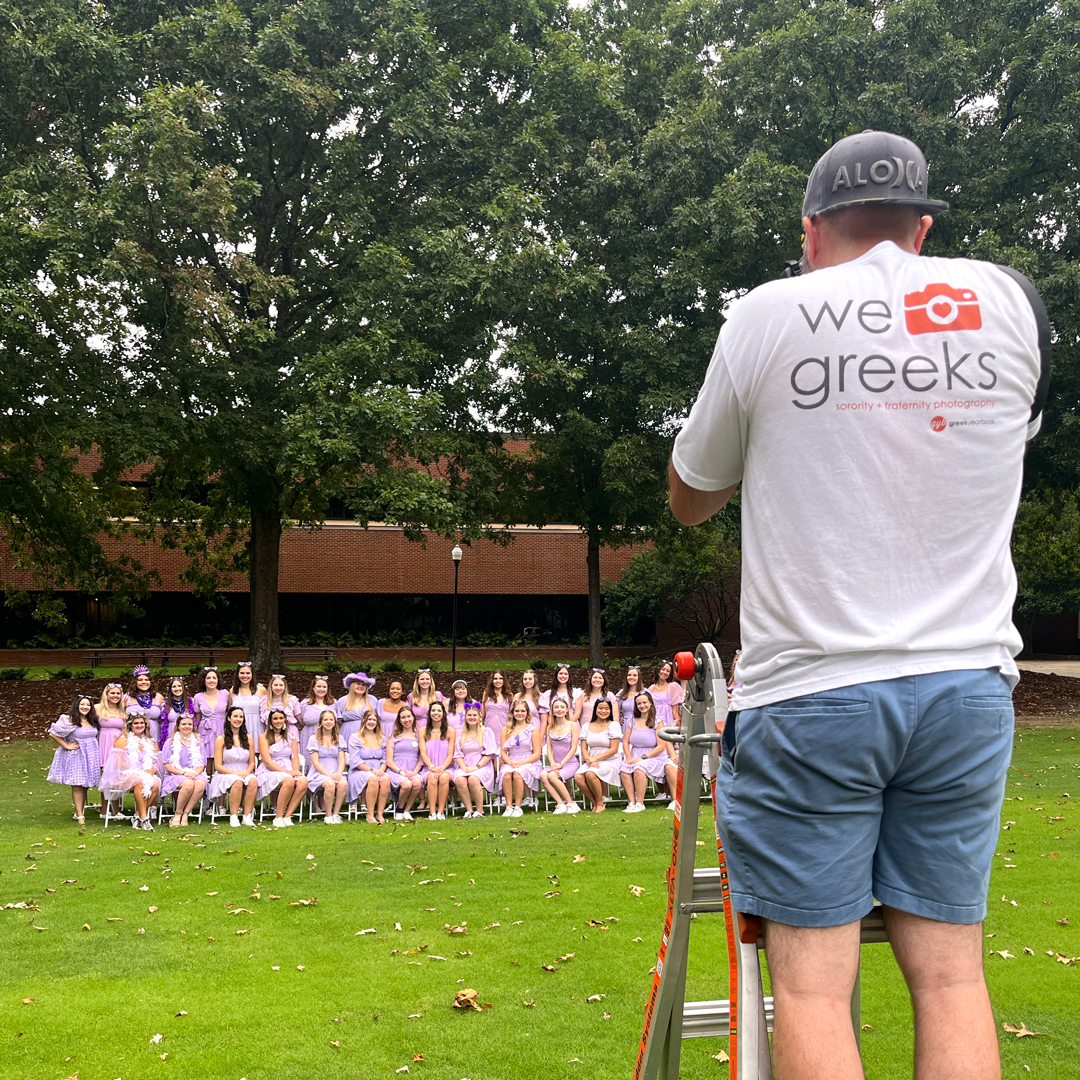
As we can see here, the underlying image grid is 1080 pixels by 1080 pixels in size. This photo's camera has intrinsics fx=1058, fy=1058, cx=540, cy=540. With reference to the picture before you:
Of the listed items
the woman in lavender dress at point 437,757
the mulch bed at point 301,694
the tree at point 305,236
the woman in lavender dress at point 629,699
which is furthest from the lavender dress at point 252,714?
the mulch bed at point 301,694

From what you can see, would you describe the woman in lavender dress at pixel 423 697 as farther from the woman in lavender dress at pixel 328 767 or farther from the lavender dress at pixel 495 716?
the woman in lavender dress at pixel 328 767

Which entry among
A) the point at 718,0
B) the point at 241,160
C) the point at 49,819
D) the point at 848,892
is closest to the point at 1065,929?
the point at 848,892

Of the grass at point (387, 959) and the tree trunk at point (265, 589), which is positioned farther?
the tree trunk at point (265, 589)

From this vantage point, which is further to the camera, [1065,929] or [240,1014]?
[1065,929]

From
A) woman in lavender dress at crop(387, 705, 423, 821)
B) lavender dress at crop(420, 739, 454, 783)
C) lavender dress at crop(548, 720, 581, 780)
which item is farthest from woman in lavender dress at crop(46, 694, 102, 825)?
lavender dress at crop(548, 720, 581, 780)

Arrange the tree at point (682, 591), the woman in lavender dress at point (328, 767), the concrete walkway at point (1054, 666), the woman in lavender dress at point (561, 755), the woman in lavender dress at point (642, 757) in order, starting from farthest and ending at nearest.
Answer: the tree at point (682, 591) < the concrete walkway at point (1054, 666) < the woman in lavender dress at point (561, 755) < the woman in lavender dress at point (642, 757) < the woman in lavender dress at point (328, 767)

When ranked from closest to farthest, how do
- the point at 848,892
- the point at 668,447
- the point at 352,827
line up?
1. the point at 848,892
2. the point at 352,827
3. the point at 668,447

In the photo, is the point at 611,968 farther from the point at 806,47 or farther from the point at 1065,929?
the point at 806,47

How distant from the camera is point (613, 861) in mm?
8250

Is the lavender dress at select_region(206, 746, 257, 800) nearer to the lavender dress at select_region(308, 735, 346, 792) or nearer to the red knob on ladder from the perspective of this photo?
the lavender dress at select_region(308, 735, 346, 792)

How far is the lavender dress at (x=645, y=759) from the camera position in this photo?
11578 millimetres

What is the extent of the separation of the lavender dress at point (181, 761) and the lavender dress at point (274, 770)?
59 centimetres

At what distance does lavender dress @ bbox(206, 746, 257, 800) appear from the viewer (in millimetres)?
11023

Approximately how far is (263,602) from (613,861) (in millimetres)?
15245
